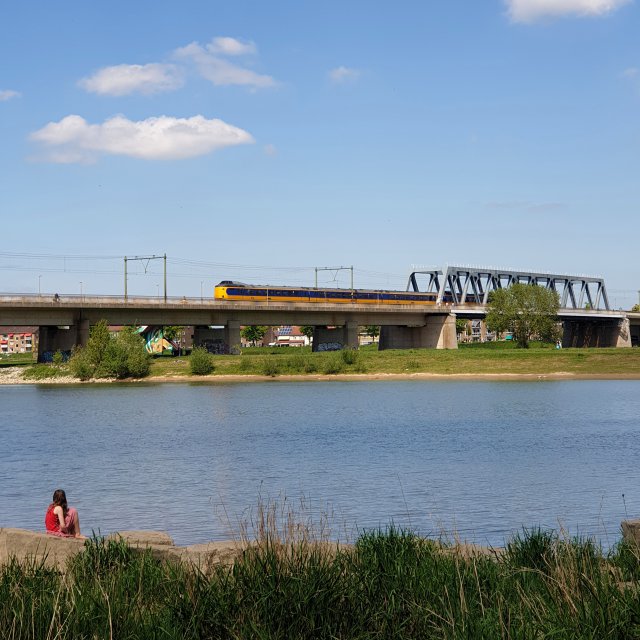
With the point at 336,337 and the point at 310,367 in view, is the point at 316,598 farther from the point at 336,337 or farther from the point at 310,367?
the point at 336,337

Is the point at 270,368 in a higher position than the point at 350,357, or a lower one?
lower

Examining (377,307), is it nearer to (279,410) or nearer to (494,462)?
(279,410)

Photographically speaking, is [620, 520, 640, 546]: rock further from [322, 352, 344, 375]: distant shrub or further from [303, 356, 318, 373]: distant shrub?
[303, 356, 318, 373]: distant shrub

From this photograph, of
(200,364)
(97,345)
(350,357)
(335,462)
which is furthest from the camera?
(350,357)

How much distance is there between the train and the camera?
119 metres

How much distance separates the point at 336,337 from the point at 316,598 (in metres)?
120

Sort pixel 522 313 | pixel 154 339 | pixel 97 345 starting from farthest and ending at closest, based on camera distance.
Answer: pixel 154 339
pixel 522 313
pixel 97 345

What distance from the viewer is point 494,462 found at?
115ft

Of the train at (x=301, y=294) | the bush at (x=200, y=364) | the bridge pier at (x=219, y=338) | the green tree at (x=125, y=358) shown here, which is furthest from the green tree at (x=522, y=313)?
the green tree at (x=125, y=358)

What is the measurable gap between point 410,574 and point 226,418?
46019 mm

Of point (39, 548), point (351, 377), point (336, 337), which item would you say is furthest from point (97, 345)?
point (39, 548)

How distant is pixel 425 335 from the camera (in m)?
138

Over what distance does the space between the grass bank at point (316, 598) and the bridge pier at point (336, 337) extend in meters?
111

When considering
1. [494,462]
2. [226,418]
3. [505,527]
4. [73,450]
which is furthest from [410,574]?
[226,418]
